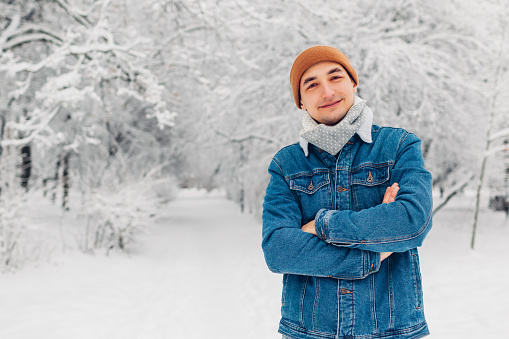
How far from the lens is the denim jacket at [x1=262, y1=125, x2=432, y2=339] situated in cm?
125

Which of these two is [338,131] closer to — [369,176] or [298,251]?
[369,176]

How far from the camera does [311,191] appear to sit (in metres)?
1.47

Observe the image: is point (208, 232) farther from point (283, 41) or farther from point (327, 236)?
point (327, 236)

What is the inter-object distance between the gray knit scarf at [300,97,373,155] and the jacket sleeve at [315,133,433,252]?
29 centimetres

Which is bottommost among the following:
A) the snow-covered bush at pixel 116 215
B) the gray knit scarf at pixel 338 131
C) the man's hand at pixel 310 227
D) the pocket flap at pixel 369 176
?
the snow-covered bush at pixel 116 215

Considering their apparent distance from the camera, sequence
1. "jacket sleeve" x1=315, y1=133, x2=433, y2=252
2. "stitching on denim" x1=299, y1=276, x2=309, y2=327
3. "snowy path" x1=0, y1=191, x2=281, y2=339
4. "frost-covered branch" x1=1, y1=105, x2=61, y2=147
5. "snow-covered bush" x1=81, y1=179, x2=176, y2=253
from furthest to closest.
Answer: "snow-covered bush" x1=81, y1=179, x2=176, y2=253 → "frost-covered branch" x1=1, y1=105, x2=61, y2=147 → "snowy path" x1=0, y1=191, x2=281, y2=339 → "stitching on denim" x1=299, y1=276, x2=309, y2=327 → "jacket sleeve" x1=315, y1=133, x2=433, y2=252

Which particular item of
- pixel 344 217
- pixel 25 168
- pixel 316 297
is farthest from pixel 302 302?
pixel 25 168

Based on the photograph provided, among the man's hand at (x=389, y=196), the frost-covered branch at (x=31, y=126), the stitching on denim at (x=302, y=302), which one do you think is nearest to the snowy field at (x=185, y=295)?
the frost-covered branch at (x=31, y=126)

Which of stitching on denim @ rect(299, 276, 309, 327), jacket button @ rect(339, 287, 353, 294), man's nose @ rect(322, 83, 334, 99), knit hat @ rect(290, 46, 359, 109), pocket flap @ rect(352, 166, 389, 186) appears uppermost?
knit hat @ rect(290, 46, 359, 109)

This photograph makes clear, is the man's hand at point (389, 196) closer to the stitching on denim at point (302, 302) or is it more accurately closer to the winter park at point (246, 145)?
the winter park at point (246, 145)

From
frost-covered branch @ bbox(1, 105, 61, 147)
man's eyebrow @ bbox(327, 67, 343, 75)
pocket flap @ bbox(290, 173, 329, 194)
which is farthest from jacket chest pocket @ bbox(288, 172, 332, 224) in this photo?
frost-covered branch @ bbox(1, 105, 61, 147)

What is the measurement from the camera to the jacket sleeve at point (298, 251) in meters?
1.27

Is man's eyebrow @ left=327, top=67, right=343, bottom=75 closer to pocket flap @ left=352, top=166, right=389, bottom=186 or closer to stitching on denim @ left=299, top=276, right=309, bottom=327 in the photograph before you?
pocket flap @ left=352, top=166, right=389, bottom=186

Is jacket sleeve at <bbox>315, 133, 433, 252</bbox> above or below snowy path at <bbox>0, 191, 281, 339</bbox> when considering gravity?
above
